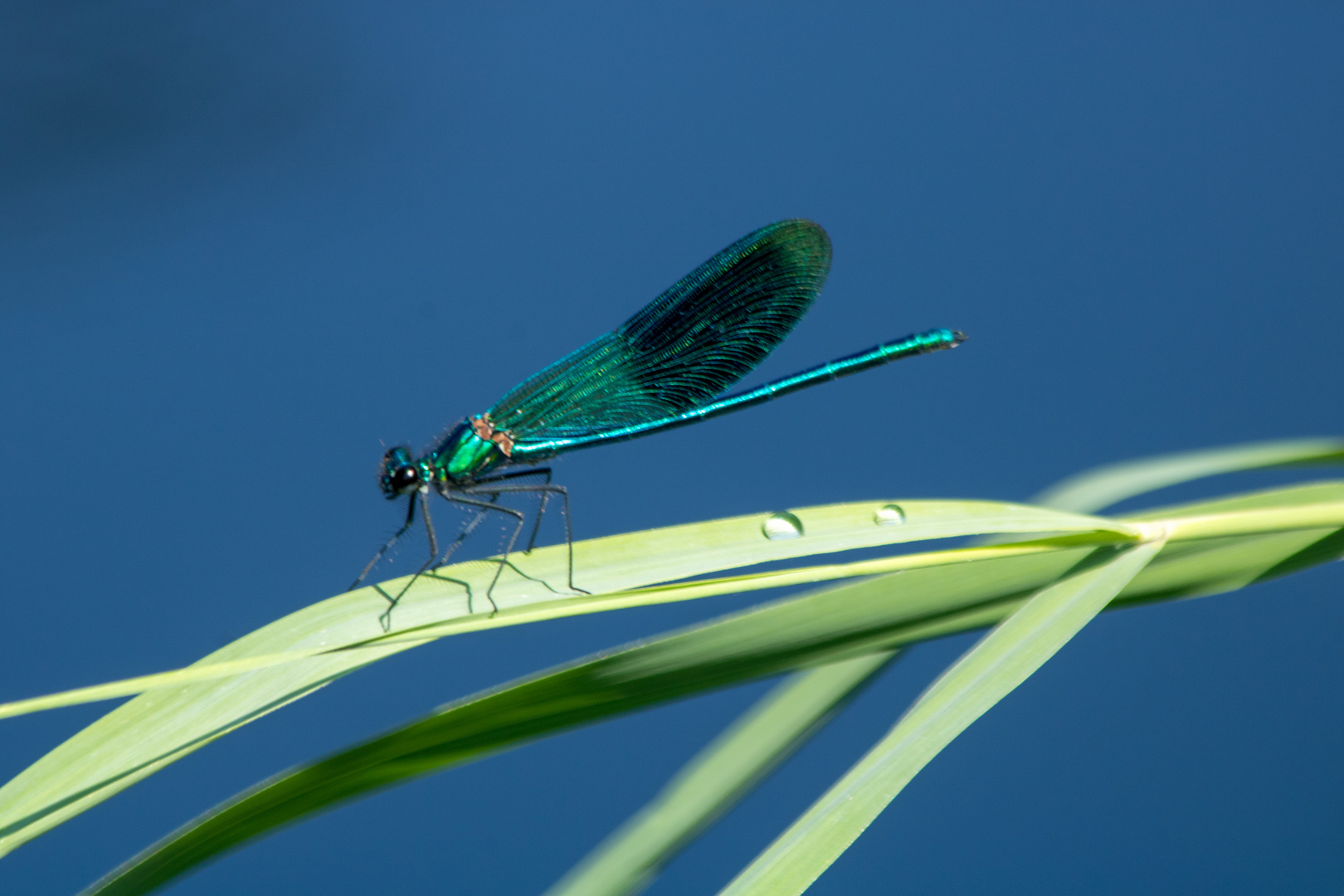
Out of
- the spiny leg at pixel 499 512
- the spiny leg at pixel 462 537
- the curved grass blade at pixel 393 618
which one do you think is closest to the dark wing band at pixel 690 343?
the spiny leg at pixel 499 512

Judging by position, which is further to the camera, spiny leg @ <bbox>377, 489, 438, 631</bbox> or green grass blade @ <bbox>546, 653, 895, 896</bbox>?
green grass blade @ <bbox>546, 653, 895, 896</bbox>

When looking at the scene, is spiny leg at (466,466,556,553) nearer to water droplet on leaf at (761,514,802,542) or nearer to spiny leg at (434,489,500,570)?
spiny leg at (434,489,500,570)

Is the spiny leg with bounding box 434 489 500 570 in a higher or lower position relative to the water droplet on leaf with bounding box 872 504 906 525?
higher

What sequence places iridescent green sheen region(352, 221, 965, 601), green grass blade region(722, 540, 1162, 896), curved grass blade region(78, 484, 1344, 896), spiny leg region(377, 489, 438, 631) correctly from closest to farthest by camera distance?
green grass blade region(722, 540, 1162, 896) → curved grass blade region(78, 484, 1344, 896) → spiny leg region(377, 489, 438, 631) → iridescent green sheen region(352, 221, 965, 601)

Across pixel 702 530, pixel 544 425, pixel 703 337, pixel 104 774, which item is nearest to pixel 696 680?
pixel 702 530

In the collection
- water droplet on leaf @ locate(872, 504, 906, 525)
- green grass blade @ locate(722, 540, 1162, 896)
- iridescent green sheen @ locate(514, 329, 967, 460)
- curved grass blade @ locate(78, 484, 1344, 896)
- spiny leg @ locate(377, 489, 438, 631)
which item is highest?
iridescent green sheen @ locate(514, 329, 967, 460)

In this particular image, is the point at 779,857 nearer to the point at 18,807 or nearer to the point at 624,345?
the point at 18,807

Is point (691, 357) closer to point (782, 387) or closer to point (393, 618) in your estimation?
point (782, 387)

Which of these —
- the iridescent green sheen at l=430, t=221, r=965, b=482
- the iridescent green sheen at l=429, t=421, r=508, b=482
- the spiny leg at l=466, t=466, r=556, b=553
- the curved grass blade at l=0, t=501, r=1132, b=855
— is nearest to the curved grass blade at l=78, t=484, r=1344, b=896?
the curved grass blade at l=0, t=501, r=1132, b=855

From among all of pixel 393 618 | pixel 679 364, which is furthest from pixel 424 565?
pixel 679 364
